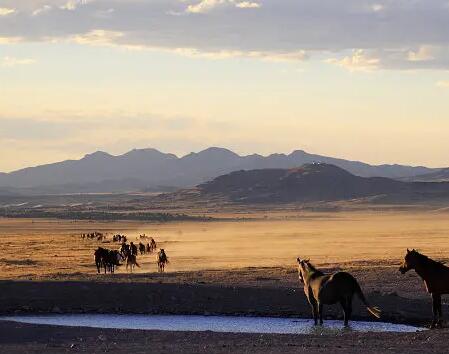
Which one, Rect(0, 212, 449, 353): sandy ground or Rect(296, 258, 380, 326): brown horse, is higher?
Rect(296, 258, 380, 326): brown horse

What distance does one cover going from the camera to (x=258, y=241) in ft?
215

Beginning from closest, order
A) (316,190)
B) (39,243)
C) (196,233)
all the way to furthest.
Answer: (39,243) → (196,233) → (316,190)

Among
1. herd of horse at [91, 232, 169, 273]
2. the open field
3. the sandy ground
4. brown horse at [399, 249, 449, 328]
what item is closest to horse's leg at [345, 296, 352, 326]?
brown horse at [399, 249, 449, 328]

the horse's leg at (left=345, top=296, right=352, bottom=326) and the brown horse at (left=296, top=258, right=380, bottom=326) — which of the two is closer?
the brown horse at (left=296, top=258, right=380, bottom=326)

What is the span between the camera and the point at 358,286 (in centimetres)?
2273

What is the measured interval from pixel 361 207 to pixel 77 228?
62.5 meters

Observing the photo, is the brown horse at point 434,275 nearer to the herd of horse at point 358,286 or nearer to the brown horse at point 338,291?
the herd of horse at point 358,286

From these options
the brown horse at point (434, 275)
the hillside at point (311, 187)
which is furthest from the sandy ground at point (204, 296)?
the hillside at point (311, 187)

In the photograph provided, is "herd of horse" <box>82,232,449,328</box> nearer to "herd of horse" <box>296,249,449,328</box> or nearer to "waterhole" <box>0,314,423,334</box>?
"herd of horse" <box>296,249,449,328</box>

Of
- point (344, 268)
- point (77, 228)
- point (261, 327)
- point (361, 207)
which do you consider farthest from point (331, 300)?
point (361, 207)

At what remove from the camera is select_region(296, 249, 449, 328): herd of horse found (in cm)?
2225

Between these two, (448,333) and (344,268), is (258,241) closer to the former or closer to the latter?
(344,268)

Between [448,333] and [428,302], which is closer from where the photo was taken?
[448,333]

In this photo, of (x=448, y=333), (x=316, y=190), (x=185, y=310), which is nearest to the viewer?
(x=448, y=333)
